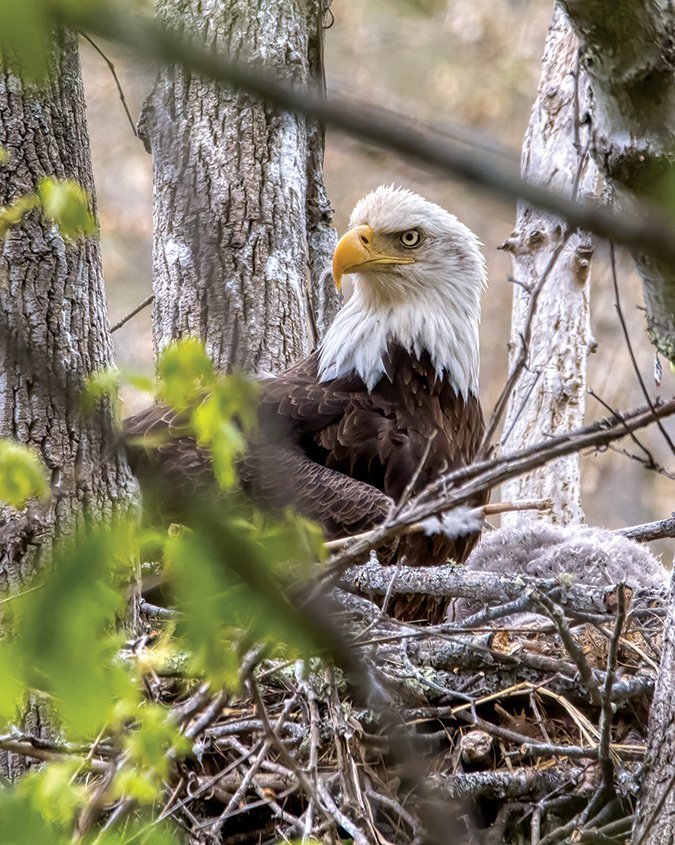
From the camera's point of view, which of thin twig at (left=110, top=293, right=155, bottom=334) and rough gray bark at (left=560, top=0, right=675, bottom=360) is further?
thin twig at (left=110, top=293, right=155, bottom=334)

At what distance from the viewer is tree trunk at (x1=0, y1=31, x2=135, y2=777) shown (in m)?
3.12

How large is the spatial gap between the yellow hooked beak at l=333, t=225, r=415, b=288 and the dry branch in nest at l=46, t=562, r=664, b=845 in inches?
67.3

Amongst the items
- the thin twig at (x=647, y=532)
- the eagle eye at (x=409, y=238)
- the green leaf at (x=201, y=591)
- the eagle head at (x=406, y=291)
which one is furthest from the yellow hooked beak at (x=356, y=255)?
the green leaf at (x=201, y=591)

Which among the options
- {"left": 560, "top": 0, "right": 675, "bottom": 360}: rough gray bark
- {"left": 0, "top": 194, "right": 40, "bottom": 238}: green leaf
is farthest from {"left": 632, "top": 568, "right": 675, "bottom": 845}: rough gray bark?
{"left": 0, "top": 194, "right": 40, "bottom": 238}: green leaf

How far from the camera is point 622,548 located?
4703mm

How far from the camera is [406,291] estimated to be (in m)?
5.41

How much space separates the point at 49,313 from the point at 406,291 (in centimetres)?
243

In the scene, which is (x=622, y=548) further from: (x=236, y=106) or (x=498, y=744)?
(x=236, y=106)

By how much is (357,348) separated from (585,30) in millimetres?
3484

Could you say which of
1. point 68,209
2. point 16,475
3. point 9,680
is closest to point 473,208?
point 68,209

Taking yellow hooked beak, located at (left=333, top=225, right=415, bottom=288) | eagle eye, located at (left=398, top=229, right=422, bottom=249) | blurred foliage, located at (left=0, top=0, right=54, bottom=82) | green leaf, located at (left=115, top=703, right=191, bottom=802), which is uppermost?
eagle eye, located at (left=398, top=229, right=422, bottom=249)

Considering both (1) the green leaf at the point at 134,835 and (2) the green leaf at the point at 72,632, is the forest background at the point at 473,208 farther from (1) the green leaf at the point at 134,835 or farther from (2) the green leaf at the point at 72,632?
(2) the green leaf at the point at 72,632

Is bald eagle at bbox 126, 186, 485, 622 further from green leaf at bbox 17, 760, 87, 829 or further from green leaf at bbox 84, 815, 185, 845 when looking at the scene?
green leaf at bbox 17, 760, 87, 829

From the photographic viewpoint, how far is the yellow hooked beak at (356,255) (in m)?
5.10
